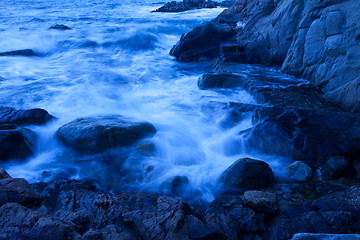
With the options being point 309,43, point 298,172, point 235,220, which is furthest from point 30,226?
point 309,43

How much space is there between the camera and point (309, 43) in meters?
7.41

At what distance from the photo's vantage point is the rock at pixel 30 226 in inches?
105

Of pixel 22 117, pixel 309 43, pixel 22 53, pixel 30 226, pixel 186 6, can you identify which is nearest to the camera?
pixel 30 226

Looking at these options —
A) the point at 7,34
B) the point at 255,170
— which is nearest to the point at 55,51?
the point at 7,34

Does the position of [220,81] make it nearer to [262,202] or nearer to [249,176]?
[249,176]

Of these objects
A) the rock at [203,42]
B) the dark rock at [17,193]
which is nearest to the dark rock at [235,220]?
the dark rock at [17,193]

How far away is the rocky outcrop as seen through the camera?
20.2 feet

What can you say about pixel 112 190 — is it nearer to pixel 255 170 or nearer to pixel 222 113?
pixel 255 170

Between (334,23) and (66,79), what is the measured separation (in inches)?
339

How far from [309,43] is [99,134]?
5977 mm

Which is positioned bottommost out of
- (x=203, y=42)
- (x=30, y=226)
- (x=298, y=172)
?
(x=298, y=172)

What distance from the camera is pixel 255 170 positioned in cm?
422

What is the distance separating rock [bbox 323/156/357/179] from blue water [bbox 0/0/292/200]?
85 centimetres

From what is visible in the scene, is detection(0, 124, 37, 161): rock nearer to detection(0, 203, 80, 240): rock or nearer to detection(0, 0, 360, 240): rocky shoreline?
detection(0, 0, 360, 240): rocky shoreline
